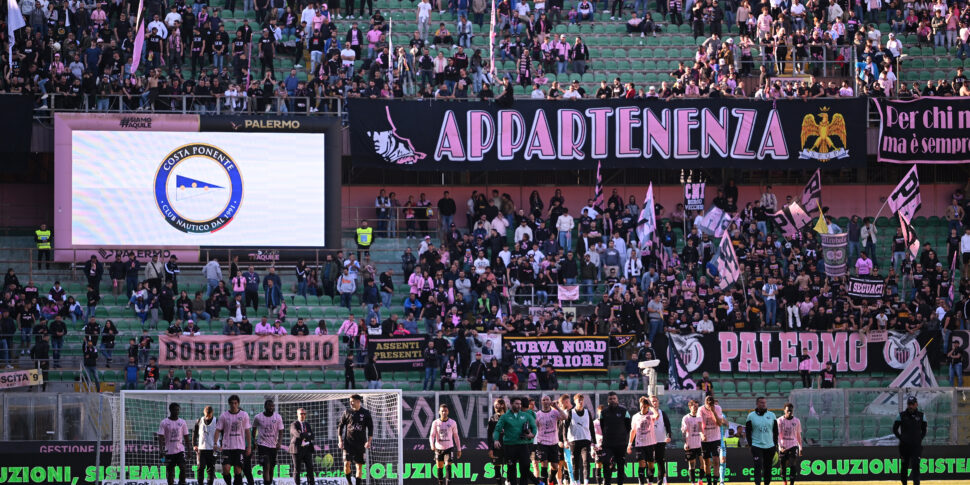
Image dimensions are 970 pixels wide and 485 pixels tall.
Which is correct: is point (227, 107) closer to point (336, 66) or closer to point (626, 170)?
point (336, 66)

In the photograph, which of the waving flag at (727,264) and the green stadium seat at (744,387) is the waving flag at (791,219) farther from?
the green stadium seat at (744,387)

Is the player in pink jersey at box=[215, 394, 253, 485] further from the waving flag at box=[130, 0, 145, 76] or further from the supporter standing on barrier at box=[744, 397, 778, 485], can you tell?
the waving flag at box=[130, 0, 145, 76]

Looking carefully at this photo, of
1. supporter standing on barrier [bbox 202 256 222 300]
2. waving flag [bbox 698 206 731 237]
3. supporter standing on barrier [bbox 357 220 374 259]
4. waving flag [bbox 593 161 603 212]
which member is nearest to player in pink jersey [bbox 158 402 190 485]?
supporter standing on barrier [bbox 202 256 222 300]

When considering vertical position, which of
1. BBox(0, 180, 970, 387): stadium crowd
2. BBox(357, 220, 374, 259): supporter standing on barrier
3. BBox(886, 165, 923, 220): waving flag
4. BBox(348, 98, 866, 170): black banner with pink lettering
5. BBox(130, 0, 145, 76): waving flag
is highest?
BBox(130, 0, 145, 76): waving flag

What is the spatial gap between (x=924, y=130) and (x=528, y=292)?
518 inches

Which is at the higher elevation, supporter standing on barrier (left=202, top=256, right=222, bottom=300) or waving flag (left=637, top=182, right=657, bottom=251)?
waving flag (left=637, top=182, right=657, bottom=251)

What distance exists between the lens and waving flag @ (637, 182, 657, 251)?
37969mm

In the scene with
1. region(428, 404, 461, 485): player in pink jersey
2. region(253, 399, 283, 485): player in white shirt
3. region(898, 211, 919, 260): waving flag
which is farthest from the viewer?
region(898, 211, 919, 260): waving flag

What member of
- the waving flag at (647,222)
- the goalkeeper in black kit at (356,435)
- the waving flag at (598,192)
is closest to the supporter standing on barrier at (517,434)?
the goalkeeper in black kit at (356,435)

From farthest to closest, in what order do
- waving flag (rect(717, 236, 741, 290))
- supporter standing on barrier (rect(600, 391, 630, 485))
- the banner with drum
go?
the banner with drum, waving flag (rect(717, 236, 741, 290)), supporter standing on barrier (rect(600, 391, 630, 485))

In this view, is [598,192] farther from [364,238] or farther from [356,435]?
[356,435]

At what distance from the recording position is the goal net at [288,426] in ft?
90.3

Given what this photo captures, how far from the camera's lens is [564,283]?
3828 centimetres

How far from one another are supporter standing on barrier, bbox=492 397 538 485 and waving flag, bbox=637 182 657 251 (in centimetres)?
1500
